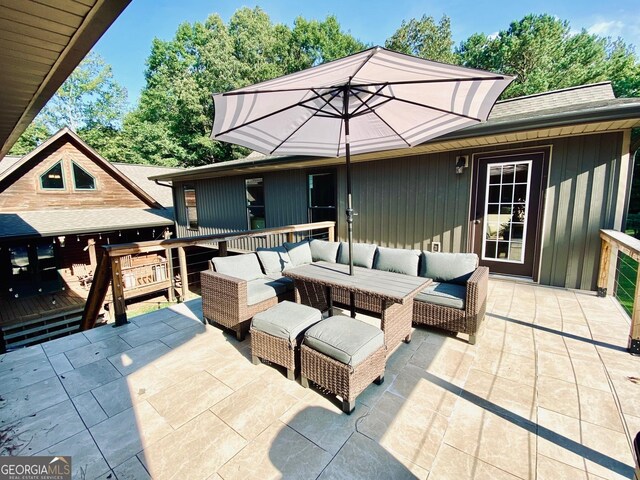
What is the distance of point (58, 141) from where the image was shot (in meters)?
9.55

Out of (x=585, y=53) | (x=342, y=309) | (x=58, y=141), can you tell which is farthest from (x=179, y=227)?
(x=585, y=53)

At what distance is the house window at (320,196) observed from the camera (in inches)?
283

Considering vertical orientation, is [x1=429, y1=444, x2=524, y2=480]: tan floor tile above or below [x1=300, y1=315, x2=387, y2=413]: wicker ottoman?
below

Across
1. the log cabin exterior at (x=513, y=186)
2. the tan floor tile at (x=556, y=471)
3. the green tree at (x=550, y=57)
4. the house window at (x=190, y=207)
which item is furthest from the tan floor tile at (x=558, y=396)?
the green tree at (x=550, y=57)

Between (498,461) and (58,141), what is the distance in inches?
533

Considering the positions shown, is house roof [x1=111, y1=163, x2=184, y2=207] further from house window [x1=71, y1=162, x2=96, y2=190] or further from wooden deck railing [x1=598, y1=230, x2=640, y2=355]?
wooden deck railing [x1=598, y1=230, x2=640, y2=355]

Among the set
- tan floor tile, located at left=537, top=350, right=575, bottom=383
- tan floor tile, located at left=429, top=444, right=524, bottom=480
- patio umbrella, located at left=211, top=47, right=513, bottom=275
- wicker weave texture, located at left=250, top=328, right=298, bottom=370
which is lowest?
tan floor tile, located at left=429, top=444, right=524, bottom=480

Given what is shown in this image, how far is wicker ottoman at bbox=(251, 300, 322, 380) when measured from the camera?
228 cm

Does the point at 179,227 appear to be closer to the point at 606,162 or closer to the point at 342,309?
the point at 342,309

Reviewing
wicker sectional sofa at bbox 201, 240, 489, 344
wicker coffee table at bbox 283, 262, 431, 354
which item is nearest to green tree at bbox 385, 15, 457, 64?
wicker sectional sofa at bbox 201, 240, 489, 344

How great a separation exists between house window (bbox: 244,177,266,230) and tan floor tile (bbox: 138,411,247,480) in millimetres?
6885

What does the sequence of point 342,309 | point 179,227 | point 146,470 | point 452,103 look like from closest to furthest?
point 146,470 → point 452,103 → point 342,309 → point 179,227

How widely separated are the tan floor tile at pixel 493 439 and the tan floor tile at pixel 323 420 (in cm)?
60

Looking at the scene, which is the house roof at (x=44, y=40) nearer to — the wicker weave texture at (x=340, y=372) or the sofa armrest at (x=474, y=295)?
the wicker weave texture at (x=340, y=372)
